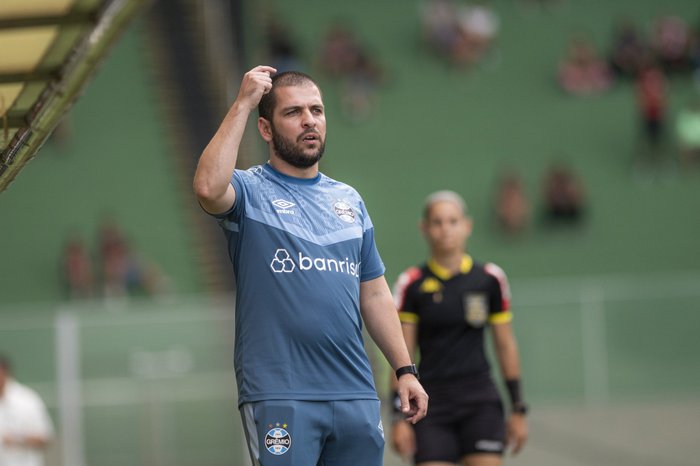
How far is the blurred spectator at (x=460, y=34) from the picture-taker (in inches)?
1220

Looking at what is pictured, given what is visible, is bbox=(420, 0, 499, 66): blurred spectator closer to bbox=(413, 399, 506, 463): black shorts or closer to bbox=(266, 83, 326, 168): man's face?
bbox=(413, 399, 506, 463): black shorts

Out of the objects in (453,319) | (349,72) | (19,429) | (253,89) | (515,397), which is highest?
(349,72)

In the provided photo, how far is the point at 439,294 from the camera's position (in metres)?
8.50

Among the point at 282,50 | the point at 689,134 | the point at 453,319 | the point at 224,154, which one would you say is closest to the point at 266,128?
the point at 224,154

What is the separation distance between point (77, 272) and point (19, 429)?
41.7 ft

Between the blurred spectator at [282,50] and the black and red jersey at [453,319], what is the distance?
20.3 m

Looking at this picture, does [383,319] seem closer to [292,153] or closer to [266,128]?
[292,153]

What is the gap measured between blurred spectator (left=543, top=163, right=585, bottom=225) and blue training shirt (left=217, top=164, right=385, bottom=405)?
71.5ft

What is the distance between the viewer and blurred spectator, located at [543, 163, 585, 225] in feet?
89.1

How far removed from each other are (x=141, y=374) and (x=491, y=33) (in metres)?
16.4

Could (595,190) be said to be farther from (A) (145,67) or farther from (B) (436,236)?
(B) (436,236)

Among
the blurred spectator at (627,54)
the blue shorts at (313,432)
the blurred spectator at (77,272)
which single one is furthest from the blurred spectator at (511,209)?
the blue shorts at (313,432)

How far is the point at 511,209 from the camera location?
27094mm

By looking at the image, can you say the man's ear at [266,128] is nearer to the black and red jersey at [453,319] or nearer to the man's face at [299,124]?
the man's face at [299,124]
